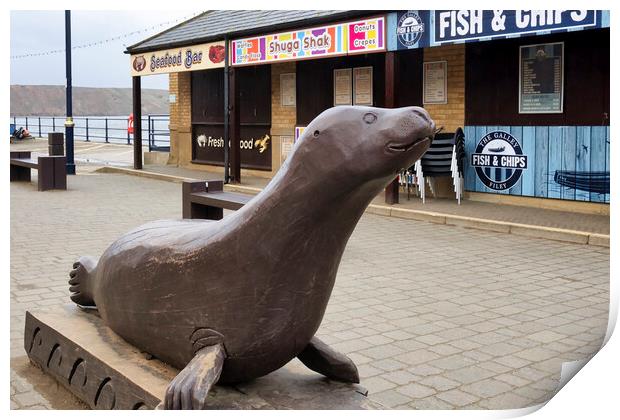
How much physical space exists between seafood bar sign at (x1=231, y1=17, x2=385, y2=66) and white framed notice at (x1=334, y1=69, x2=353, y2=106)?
1.33 m

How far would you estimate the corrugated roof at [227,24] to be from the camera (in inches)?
510

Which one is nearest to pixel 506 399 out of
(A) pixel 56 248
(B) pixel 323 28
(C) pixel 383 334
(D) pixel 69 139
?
(C) pixel 383 334

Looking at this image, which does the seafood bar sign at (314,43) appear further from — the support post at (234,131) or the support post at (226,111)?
the support post at (234,131)

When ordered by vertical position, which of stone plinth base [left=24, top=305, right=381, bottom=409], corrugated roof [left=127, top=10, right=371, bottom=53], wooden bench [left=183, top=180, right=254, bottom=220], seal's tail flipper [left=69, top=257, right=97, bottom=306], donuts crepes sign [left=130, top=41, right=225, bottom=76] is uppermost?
corrugated roof [left=127, top=10, right=371, bottom=53]

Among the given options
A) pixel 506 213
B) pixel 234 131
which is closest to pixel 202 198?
pixel 506 213

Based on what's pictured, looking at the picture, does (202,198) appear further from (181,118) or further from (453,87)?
(181,118)

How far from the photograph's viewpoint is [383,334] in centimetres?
542

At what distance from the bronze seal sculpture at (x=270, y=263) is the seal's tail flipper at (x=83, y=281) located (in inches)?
30.5

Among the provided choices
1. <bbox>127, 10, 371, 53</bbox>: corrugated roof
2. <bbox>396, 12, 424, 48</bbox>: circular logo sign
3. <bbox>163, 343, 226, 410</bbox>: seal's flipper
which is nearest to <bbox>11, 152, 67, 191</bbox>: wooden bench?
<bbox>127, 10, 371, 53</bbox>: corrugated roof

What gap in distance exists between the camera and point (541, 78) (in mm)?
11258

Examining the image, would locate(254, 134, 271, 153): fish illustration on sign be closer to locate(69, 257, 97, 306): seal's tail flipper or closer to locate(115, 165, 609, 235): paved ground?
locate(115, 165, 609, 235): paved ground

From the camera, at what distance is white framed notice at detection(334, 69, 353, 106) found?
14305mm

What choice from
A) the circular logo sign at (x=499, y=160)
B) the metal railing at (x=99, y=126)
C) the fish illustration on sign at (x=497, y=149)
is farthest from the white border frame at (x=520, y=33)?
the metal railing at (x=99, y=126)

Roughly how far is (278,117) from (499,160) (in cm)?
575
